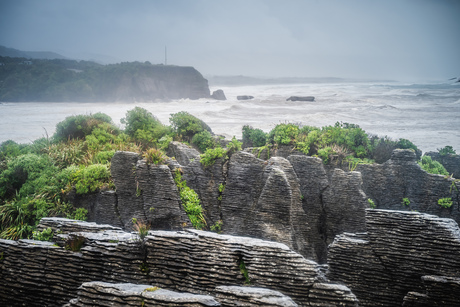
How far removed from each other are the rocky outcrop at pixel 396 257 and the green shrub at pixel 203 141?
8.56 metres

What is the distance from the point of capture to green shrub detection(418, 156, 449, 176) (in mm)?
11180

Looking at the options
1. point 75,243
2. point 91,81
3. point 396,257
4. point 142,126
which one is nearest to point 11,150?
point 142,126

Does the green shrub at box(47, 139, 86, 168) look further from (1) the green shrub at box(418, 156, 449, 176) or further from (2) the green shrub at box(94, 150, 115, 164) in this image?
(1) the green shrub at box(418, 156, 449, 176)

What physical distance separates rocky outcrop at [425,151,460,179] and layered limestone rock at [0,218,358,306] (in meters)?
10.7

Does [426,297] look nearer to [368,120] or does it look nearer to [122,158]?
[122,158]

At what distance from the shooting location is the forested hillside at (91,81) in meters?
21.4

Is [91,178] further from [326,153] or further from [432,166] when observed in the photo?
[432,166]

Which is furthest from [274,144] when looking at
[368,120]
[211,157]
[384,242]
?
[368,120]

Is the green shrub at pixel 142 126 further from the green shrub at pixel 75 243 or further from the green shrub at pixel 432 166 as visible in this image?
the green shrub at pixel 432 166

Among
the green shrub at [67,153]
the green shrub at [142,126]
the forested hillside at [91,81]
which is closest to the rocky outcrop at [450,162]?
the green shrub at [142,126]

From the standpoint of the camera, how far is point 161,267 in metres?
5.93

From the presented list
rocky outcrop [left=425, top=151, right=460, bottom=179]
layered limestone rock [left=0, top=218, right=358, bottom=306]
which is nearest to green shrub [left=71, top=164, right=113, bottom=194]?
layered limestone rock [left=0, top=218, right=358, bottom=306]

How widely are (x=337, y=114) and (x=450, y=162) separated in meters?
8.16

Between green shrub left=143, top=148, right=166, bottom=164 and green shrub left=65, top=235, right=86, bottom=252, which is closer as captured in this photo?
green shrub left=65, top=235, right=86, bottom=252
